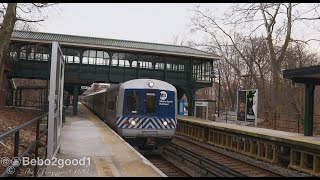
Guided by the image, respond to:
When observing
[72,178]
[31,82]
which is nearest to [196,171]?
[72,178]

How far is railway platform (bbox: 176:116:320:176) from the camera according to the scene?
11768 millimetres

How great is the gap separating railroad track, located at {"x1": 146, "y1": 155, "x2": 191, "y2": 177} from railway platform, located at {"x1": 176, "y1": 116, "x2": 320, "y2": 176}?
3752mm

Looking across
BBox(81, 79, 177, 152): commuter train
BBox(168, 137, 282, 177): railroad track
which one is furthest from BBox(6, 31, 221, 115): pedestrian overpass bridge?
BBox(81, 79, 177, 152): commuter train

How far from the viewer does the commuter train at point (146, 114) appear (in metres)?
14.4

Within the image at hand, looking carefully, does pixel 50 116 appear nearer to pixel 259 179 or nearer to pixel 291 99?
pixel 259 179

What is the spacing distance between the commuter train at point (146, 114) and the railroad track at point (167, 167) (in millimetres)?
455

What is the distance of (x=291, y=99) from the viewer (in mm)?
29875

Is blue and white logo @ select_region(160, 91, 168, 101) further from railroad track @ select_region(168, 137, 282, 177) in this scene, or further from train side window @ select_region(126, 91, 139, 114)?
railroad track @ select_region(168, 137, 282, 177)

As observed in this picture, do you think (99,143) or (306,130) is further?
(306,130)

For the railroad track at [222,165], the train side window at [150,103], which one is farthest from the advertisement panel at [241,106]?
the train side window at [150,103]

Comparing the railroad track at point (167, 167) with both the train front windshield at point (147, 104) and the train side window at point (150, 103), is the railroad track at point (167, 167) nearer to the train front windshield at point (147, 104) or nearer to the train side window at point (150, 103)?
the train front windshield at point (147, 104)

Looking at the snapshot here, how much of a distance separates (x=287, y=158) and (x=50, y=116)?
30.4ft

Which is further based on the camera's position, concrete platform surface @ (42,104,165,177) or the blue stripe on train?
the blue stripe on train

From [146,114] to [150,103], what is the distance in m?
0.52
